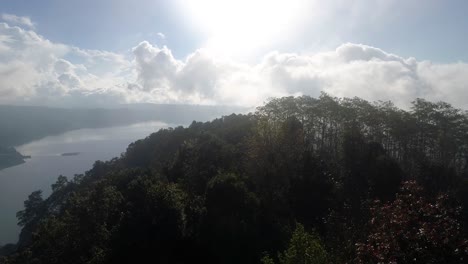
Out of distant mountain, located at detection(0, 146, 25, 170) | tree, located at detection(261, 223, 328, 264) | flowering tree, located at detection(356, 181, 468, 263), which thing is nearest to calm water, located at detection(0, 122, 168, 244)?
distant mountain, located at detection(0, 146, 25, 170)

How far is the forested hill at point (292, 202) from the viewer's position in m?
8.11

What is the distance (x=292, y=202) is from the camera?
87.7 feet

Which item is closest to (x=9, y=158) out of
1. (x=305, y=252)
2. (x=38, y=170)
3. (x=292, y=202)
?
(x=38, y=170)

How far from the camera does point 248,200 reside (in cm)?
A: 2228

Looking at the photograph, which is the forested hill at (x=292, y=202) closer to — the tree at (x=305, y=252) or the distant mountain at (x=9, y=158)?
the tree at (x=305, y=252)

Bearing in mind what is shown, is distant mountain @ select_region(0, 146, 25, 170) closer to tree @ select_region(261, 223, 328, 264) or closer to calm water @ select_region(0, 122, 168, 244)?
calm water @ select_region(0, 122, 168, 244)

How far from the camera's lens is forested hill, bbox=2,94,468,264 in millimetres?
8109

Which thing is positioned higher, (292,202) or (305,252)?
(305,252)

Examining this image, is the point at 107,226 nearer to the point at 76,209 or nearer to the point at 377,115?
the point at 76,209

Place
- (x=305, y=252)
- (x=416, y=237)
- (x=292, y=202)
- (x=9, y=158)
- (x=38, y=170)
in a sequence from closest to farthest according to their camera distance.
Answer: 1. (x=416, y=237)
2. (x=305, y=252)
3. (x=292, y=202)
4. (x=38, y=170)
5. (x=9, y=158)

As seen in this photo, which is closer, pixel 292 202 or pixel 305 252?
pixel 305 252

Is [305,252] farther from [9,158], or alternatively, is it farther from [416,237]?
[9,158]

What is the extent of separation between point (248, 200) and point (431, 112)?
28.0 m

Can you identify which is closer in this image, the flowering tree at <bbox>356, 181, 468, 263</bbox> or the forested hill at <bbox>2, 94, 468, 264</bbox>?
the flowering tree at <bbox>356, 181, 468, 263</bbox>
